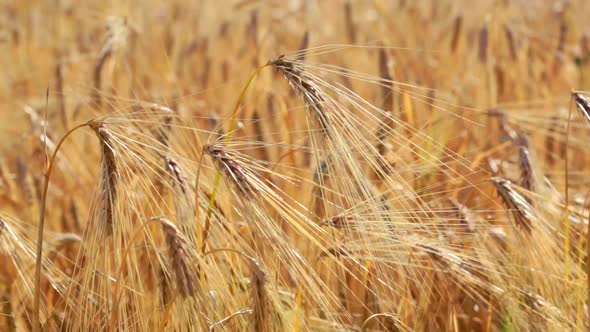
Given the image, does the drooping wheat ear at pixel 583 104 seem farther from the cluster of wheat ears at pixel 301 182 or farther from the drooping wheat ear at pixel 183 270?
the drooping wheat ear at pixel 183 270

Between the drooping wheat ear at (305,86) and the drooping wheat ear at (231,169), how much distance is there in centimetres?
13

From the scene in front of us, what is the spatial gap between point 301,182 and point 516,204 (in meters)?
0.51

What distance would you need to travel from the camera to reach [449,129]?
2121mm

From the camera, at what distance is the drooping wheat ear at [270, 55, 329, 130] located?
3.87 ft

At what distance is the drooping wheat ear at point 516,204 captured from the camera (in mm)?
1333

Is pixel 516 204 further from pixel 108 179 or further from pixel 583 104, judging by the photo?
pixel 108 179

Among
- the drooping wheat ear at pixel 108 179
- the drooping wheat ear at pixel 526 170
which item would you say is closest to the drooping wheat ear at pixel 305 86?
the drooping wheat ear at pixel 108 179

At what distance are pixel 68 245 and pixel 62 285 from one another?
39 cm

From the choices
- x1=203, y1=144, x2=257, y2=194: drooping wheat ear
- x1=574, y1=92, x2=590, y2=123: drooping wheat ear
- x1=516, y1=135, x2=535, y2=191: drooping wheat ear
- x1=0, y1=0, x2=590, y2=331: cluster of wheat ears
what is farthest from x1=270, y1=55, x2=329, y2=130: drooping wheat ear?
x1=516, y1=135, x2=535, y2=191: drooping wheat ear

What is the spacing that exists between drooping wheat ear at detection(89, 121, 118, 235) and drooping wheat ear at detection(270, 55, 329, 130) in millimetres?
247

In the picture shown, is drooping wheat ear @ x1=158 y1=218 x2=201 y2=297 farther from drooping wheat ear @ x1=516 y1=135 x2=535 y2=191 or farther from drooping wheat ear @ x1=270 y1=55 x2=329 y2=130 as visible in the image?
drooping wheat ear @ x1=516 y1=135 x2=535 y2=191

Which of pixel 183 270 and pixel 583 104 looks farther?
pixel 583 104

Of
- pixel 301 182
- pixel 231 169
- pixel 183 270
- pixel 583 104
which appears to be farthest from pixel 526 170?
pixel 183 270

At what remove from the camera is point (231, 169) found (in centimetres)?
114
